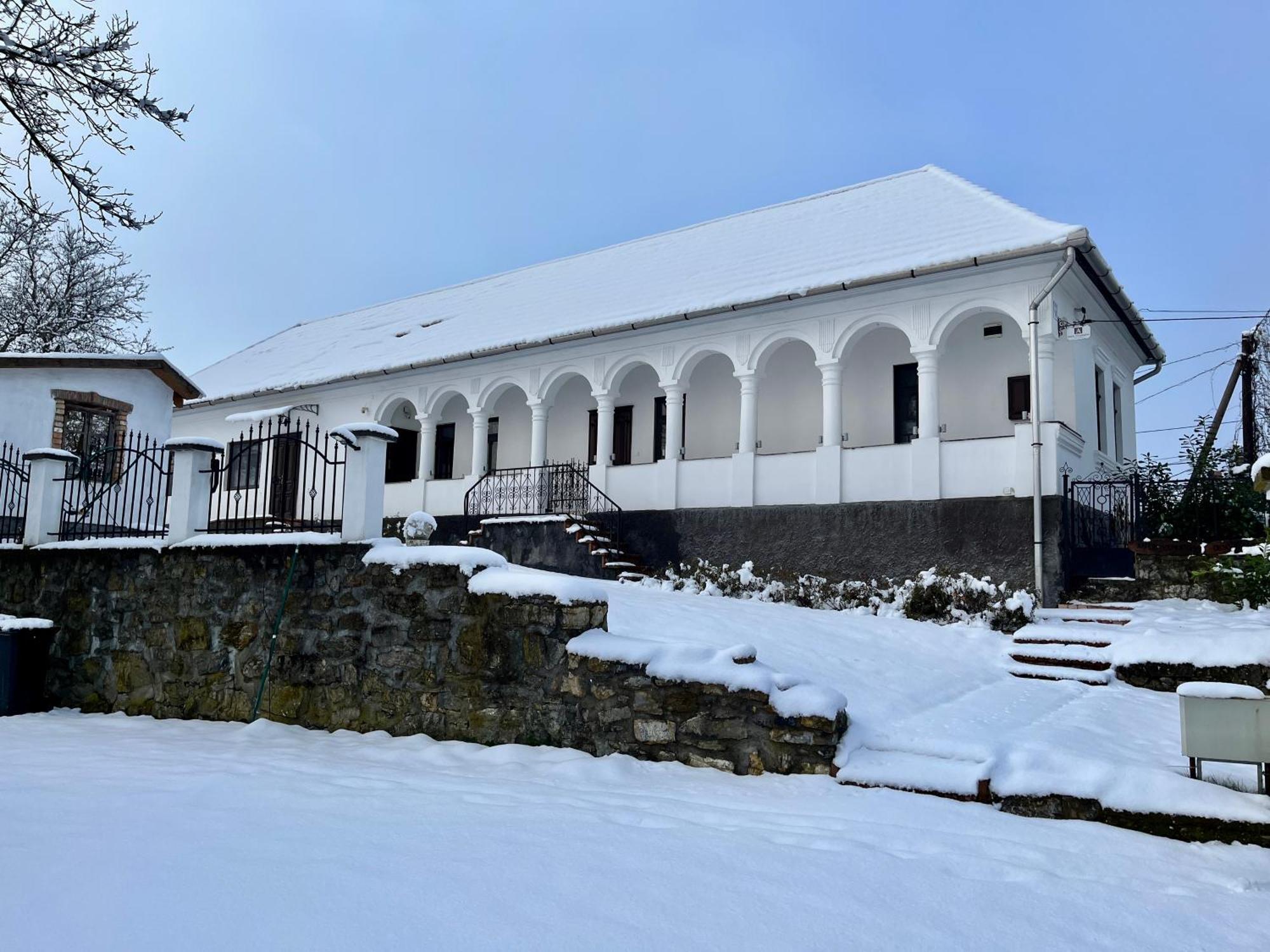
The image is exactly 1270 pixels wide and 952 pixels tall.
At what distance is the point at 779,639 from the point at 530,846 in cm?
511

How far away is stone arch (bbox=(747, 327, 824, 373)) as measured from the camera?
14211 mm

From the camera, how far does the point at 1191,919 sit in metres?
3.25

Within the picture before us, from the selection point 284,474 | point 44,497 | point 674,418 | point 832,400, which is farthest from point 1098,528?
point 44,497

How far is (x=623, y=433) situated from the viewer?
1878 cm

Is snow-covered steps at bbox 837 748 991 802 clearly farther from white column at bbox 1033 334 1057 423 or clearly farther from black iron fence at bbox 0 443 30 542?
black iron fence at bbox 0 443 30 542

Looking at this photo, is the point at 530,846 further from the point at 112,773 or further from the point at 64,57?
the point at 64,57

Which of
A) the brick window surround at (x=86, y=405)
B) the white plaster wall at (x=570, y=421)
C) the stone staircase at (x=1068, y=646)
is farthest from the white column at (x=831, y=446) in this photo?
the brick window surround at (x=86, y=405)

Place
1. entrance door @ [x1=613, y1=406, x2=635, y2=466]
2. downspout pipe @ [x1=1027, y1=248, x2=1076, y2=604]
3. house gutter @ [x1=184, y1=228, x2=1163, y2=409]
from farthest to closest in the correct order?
1. entrance door @ [x1=613, y1=406, x2=635, y2=466]
2. house gutter @ [x1=184, y1=228, x2=1163, y2=409]
3. downspout pipe @ [x1=1027, y1=248, x2=1076, y2=604]

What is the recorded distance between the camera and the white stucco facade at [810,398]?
12617mm

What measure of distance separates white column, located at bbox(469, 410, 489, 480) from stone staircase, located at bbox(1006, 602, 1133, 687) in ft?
37.6

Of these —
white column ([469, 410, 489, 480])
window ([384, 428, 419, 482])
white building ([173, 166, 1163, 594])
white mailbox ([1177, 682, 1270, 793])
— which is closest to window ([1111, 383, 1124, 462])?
white building ([173, 166, 1163, 594])

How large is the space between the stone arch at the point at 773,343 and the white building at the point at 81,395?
10901 millimetres

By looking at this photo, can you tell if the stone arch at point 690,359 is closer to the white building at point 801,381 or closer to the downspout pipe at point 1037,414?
the white building at point 801,381

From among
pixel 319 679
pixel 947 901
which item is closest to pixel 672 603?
pixel 319 679
